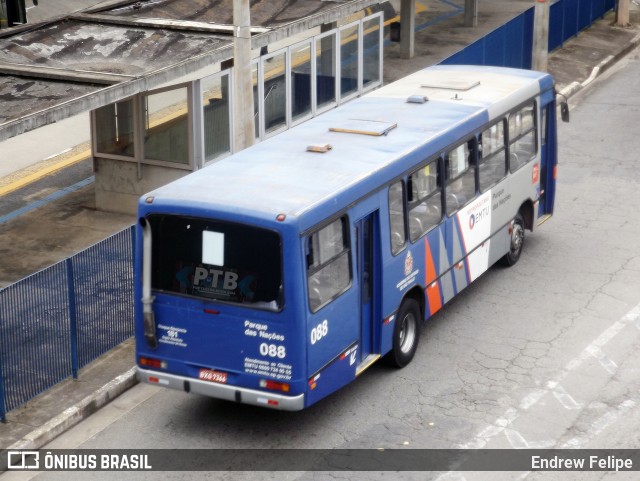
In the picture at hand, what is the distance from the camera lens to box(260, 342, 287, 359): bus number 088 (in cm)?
1155

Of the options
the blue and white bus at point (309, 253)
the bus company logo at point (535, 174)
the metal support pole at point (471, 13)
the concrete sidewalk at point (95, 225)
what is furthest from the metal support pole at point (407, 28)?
the blue and white bus at point (309, 253)

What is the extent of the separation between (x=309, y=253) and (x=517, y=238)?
608 centimetres

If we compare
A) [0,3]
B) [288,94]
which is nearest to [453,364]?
[288,94]

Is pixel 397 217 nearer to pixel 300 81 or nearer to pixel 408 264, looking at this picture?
pixel 408 264

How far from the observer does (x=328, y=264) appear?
11.9 meters

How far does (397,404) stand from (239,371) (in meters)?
2.04

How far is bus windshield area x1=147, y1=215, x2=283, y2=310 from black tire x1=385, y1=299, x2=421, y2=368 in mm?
2344

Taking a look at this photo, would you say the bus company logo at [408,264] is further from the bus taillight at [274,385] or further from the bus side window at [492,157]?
the bus taillight at [274,385]

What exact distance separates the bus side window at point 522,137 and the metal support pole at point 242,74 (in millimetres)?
3542

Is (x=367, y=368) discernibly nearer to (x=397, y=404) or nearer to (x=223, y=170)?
(x=397, y=404)

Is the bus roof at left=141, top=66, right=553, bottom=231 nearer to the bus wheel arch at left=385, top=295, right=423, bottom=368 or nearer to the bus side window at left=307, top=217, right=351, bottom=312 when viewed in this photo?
the bus side window at left=307, top=217, right=351, bottom=312

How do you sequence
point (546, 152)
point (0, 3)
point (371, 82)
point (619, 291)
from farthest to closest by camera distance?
point (0, 3) → point (371, 82) → point (546, 152) → point (619, 291)

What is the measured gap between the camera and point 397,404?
1295cm

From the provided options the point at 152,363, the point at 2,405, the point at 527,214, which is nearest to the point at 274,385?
the point at 152,363
